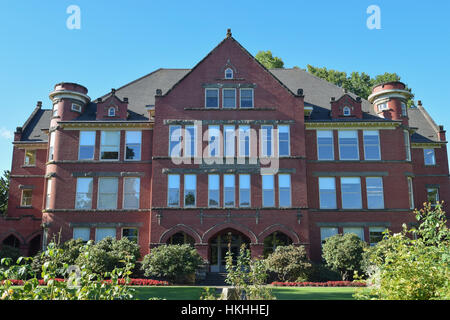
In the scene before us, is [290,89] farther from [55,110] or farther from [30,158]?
[30,158]

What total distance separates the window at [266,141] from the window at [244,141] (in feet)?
3.44

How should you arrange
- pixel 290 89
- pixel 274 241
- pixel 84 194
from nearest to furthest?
pixel 274 241 → pixel 84 194 → pixel 290 89

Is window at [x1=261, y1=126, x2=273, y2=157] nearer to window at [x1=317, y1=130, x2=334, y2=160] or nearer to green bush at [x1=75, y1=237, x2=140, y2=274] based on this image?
window at [x1=317, y1=130, x2=334, y2=160]

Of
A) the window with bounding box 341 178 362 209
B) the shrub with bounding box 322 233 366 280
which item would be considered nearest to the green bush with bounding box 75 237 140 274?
the shrub with bounding box 322 233 366 280

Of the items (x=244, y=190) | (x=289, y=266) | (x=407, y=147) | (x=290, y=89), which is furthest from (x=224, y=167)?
(x=407, y=147)

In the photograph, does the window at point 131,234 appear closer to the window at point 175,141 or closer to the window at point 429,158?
the window at point 175,141

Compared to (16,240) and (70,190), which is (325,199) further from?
(16,240)

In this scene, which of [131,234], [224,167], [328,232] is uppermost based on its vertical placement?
[224,167]

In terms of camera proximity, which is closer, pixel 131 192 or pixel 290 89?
pixel 131 192

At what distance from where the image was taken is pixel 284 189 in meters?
30.0

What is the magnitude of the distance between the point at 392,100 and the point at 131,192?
21.9 meters

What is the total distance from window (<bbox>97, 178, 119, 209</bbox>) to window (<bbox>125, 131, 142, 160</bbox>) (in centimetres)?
219

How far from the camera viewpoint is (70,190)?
3133 centimetres

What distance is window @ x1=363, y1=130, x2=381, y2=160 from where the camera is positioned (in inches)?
1255
